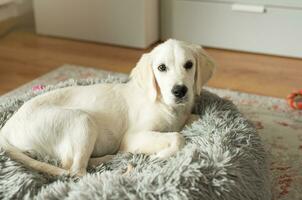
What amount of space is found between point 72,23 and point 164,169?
2521mm

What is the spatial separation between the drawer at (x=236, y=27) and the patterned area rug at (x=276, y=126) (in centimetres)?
76

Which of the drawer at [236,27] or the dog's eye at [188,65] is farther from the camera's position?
the drawer at [236,27]

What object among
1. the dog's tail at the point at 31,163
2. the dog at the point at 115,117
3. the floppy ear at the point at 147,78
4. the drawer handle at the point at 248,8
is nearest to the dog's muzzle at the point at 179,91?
the dog at the point at 115,117

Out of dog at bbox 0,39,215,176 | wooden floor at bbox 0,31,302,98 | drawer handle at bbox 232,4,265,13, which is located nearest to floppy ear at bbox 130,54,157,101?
dog at bbox 0,39,215,176

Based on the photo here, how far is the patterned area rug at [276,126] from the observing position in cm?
187

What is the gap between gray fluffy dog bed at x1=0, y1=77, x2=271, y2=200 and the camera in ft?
4.64

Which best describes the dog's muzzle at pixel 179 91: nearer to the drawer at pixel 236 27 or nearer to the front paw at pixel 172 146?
the front paw at pixel 172 146

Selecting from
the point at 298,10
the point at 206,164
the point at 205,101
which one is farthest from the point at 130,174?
the point at 298,10

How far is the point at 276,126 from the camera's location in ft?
7.72

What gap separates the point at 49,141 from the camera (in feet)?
5.57

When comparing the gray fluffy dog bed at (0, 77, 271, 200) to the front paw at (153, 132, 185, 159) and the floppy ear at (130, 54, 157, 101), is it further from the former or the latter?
the floppy ear at (130, 54, 157, 101)

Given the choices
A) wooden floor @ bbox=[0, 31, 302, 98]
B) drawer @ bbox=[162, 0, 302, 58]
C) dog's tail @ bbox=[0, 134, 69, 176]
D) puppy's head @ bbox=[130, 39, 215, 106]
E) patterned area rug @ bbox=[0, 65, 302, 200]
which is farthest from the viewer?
drawer @ bbox=[162, 0, 302, 58]

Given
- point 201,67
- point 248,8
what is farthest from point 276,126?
point 248,8

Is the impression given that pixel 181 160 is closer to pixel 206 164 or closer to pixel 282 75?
pixel 206 164
